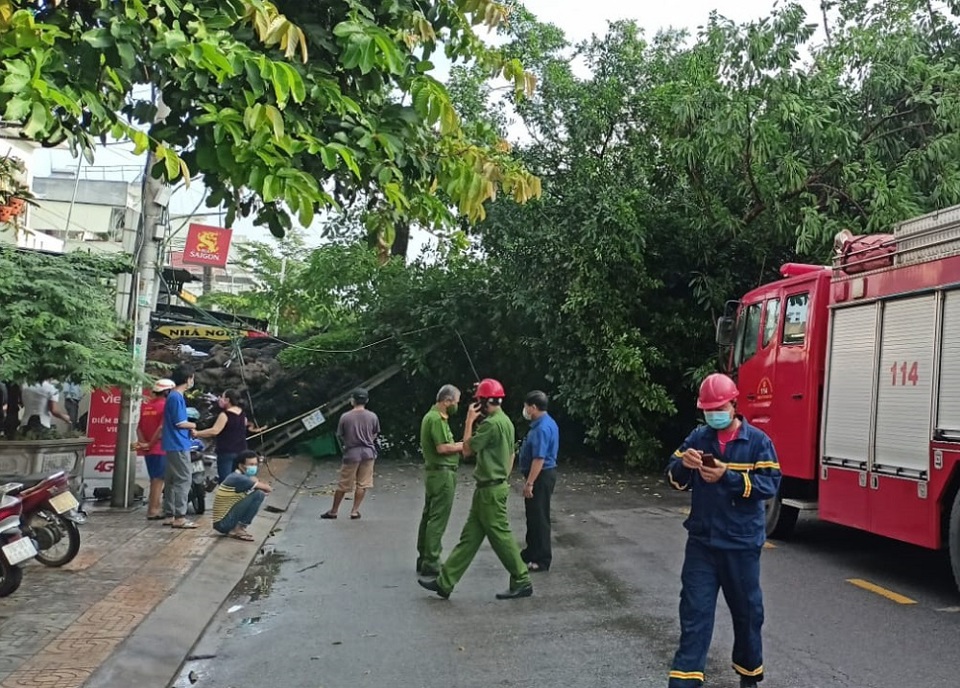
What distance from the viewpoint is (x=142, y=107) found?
5.02 metres

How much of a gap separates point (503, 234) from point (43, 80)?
1537 centimetres

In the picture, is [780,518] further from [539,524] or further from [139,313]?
[139,313]

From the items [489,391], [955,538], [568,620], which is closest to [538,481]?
[489,391]

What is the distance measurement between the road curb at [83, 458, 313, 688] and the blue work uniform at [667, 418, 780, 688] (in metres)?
3.14

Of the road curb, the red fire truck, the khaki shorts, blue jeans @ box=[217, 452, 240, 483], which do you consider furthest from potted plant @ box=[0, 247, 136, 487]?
the red fire truck

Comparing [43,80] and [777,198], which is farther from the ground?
[777,198]

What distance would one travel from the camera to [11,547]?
725 centimetres

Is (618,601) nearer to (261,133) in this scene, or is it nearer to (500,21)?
(500,21)

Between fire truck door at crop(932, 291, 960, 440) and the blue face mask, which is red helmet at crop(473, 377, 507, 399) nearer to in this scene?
the blue face mask

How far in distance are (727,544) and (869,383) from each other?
14.1 feet

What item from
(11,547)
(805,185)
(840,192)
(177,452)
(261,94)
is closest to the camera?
(261,94)

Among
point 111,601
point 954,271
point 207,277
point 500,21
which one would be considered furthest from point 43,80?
point 207,277

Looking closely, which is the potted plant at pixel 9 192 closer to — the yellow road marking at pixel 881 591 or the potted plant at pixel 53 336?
the potted plant at pixel 53 336

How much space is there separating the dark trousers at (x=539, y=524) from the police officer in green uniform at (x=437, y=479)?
0.77 m
